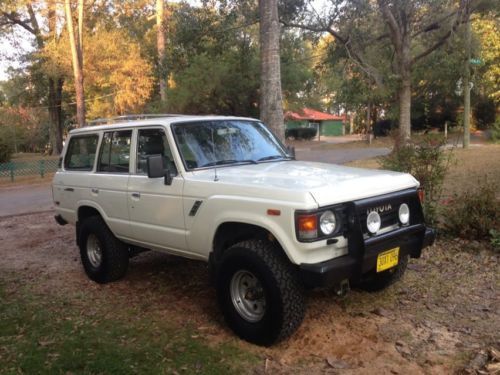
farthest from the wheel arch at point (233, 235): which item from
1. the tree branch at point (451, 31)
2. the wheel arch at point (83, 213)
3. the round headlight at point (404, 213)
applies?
the tree branch at point (451, 31)

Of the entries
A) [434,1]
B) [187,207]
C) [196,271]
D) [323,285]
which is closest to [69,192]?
[196,271]

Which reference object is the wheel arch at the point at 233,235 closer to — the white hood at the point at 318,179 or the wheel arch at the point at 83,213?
the white hood at the point at 318,179

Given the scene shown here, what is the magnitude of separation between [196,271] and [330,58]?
1489 centimetres

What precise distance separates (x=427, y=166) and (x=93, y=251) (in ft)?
14.9

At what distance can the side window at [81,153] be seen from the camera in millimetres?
5723

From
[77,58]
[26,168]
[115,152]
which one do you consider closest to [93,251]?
[115,152]

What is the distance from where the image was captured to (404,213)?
4.11 m

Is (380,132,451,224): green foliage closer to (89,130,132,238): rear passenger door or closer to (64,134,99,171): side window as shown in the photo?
(89,130,132,238): rear passenger door

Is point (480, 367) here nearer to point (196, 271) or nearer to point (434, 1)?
point (196, 271)

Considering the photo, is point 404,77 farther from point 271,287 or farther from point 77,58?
point 271,287

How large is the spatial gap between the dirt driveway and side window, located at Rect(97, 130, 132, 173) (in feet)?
4.39

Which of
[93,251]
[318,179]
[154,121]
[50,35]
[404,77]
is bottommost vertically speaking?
[93,251]

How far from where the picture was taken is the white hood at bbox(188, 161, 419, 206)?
142 inches

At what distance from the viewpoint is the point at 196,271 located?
5871 mm
